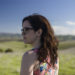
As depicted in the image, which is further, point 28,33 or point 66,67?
point 66,67

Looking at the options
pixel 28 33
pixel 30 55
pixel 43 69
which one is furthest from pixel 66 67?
pixel 30 55

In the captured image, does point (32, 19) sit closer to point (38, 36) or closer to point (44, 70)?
point (38, 36)

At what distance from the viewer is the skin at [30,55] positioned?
116 inches

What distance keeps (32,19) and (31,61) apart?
72 centimetres

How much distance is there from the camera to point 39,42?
128 inches

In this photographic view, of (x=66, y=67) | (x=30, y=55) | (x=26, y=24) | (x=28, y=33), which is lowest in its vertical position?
(x=66, y=67)

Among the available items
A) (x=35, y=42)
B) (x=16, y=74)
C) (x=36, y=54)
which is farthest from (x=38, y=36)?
(x=16, y=74)

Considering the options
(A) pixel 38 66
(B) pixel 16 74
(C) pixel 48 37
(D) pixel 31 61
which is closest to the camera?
(D) pixel 31 61

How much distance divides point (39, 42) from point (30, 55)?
1.22ft

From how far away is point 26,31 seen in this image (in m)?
3.30

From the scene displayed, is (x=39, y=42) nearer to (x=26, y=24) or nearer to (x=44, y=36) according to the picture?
(x=44, y=36)

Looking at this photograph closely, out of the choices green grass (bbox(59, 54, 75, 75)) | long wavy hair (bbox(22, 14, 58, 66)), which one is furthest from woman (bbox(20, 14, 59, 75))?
green grass (bbox(59, 54, 75, 75))

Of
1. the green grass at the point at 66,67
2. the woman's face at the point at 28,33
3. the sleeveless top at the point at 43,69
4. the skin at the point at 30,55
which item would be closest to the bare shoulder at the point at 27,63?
the skin at the point at 30,55

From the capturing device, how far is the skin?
2936 millimetres
